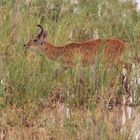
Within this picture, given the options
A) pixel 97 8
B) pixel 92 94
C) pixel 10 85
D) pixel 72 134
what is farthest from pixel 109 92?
pixel 97 8

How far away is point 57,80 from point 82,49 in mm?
898

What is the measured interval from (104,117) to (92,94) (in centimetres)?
120

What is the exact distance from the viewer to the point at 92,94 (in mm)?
5785

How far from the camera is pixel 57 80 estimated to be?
601cm

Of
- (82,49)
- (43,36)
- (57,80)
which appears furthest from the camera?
(43,36)

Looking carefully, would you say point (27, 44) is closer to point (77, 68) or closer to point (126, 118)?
point (77, 68)

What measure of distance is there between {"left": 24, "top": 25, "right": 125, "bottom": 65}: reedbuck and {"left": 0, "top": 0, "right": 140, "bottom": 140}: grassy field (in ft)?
0.51

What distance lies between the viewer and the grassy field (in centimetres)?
477

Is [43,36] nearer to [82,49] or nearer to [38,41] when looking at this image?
[38,41]

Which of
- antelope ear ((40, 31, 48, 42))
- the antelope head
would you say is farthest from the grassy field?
antelope ear ((40, 31, 48, 42))

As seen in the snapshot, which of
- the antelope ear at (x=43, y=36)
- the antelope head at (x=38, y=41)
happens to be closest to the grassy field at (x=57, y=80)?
the antelope head at (x=38, y=41)

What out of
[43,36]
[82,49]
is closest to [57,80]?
[82,49]

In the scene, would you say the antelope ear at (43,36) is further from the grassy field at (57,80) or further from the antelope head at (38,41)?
the grassy field at (57,80)

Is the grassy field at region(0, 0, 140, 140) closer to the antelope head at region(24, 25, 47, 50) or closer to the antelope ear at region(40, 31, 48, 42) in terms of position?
the antelope head at region(24, 25, 47, 50)
